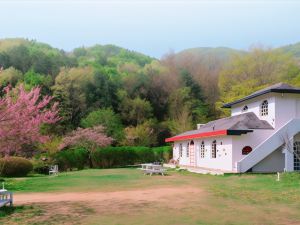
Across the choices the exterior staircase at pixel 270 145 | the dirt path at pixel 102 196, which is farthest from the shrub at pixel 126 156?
the dirt path at pixel 102 196

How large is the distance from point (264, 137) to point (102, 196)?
13.1 meters

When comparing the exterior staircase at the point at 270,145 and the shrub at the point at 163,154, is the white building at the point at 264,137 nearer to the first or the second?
the exterior staircase at the point at 270,145

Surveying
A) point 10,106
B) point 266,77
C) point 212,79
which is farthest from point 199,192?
point 212,79

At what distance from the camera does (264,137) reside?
77.3 feet

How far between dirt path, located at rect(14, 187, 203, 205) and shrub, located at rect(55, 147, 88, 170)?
679 inches

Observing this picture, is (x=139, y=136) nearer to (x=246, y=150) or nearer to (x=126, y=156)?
(x=126, y=156)

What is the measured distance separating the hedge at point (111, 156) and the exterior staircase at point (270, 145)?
14511mm

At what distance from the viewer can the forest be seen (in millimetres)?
40938

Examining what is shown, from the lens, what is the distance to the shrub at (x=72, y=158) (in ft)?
102

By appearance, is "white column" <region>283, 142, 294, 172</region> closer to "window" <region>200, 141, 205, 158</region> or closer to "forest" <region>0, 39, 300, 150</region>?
"window" <region>200, 141, 205, 158</region>

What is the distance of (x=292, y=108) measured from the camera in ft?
78.5

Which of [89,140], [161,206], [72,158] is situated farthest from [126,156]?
[161,206]

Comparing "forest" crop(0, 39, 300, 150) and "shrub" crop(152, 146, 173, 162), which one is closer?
"shrub" crop(152, 146, 173, 162)

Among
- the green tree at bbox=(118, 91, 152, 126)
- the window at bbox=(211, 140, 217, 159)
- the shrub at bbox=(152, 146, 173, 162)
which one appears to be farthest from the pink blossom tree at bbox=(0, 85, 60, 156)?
the green tree at bbox=(118, 91, 152, 126)
